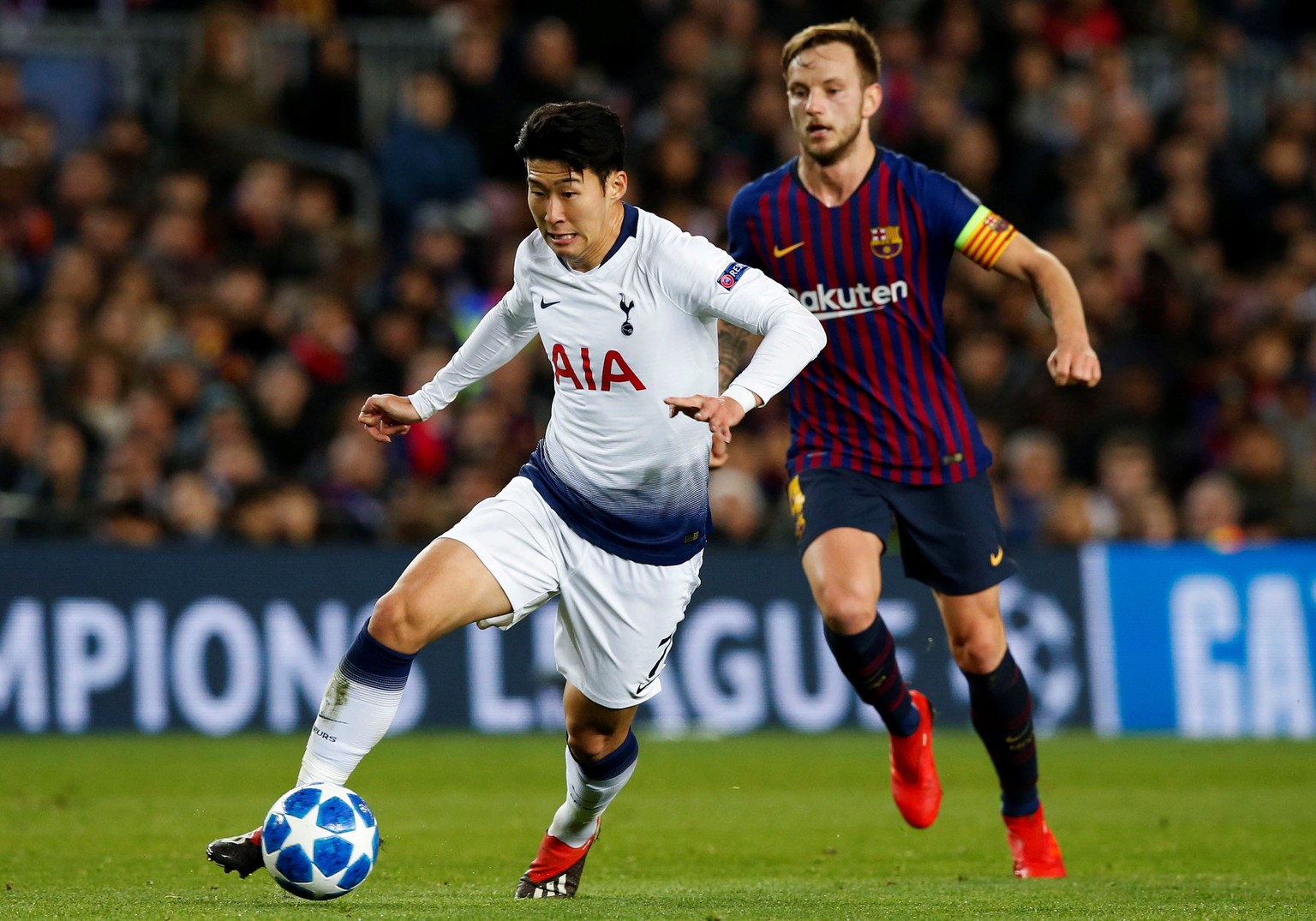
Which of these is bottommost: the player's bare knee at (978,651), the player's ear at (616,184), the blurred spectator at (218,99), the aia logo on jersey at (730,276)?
the player's bare knee at (978,651)

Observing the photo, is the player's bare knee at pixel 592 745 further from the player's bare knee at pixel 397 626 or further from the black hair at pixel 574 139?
the black hair at pixel 574 139

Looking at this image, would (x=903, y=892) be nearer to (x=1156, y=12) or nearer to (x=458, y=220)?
(x=458, y=220)

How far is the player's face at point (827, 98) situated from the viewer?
7.00 meters

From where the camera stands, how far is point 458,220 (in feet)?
50.3

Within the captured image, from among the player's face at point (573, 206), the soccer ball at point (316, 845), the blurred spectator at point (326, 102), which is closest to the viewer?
the soccer ball at point (316, 845)

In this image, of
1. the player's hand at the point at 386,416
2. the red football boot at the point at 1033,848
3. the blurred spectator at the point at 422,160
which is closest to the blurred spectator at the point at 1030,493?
the blurred spectator at the point at 422,160

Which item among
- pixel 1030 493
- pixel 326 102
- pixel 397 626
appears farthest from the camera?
pixel 326 102

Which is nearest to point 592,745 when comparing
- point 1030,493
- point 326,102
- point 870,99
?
point 870,99

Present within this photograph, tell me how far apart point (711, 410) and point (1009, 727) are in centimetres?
246

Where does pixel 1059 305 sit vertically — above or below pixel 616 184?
below

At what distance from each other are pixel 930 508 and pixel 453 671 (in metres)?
6.23

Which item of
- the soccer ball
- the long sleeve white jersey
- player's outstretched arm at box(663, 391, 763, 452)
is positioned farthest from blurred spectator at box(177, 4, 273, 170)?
player's outstretched arm at box(663, 391, 763, 452)

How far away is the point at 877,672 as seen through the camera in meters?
7.02

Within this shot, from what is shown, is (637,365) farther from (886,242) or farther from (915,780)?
(915,780)
